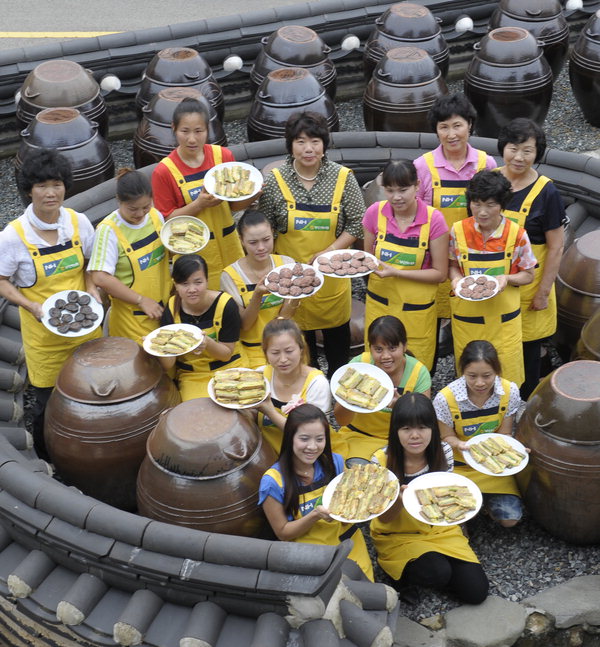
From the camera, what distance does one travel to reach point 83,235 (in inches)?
253

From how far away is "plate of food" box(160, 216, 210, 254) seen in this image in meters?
6.49

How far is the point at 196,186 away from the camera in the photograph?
6961 mm

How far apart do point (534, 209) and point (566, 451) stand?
156 cm

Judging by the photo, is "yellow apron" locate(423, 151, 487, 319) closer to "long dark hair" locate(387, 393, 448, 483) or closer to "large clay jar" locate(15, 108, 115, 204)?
"long dark hair" locate(387, 393, 448, 483)

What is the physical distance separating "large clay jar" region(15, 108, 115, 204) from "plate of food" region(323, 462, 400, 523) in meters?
4.49

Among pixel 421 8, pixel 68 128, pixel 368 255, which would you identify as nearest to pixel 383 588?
pixel 368 255

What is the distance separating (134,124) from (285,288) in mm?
5579

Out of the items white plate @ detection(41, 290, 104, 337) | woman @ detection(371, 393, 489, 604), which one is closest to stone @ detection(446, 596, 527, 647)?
woman @ detection(371, 393, 489, 604)

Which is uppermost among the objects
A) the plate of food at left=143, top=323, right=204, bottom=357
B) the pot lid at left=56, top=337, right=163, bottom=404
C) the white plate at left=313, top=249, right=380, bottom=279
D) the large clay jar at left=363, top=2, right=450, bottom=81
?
the white plate at left=313, top=249, right=380, bottom=279

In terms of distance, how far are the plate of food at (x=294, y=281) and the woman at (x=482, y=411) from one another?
3.28 feet

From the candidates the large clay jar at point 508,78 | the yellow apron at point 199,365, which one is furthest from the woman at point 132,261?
the large clay jar at point 508,78

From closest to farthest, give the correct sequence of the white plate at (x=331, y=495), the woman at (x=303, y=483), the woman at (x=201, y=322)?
the white plate at (x=331, y=495), the woman at (x=303, y=483), the woman at (x=201, y=322)

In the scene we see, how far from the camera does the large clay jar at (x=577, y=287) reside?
725cm

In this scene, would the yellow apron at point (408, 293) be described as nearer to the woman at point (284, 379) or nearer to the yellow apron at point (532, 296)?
the yellow apron at point (532, 296)
